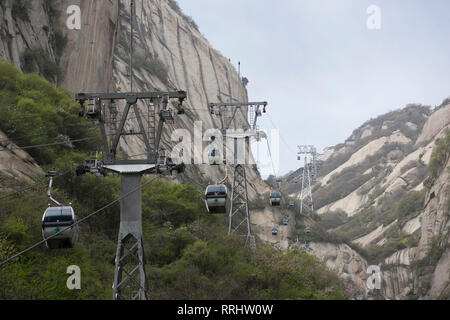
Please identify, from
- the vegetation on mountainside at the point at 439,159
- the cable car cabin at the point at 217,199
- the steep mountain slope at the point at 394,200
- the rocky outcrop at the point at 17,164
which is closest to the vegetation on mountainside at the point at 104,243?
the rocky outcrop at the point at 17,164

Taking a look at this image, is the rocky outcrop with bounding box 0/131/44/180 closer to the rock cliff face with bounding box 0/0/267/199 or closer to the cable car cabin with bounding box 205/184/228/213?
the cable car cabin with bounding box 205/184/228/213

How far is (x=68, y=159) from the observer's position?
3331 centimetres

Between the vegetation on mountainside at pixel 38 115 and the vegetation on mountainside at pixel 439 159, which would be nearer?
the vegetation on mountainside at pixel 38 115

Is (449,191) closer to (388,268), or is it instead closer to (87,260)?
(388,268)

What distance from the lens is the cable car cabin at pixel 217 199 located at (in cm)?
2655

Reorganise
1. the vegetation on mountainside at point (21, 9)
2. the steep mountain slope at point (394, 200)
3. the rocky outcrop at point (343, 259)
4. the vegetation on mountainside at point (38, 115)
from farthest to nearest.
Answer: the rocky outcrop at point (343, 259) → the steep mountain slope at point (394, 200) → the vegetation on mountainside at point (21, 9) → the vegetation on mountainside at point (38, 115)

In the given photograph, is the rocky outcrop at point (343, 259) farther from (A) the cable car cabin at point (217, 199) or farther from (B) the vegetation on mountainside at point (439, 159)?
(A) the cable car cabin at point (217, 199)

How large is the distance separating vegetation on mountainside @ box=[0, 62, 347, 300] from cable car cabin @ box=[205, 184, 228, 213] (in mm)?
3716

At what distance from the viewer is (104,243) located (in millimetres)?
30641

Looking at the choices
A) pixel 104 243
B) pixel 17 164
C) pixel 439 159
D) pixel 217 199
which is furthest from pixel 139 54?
pixel 217 199

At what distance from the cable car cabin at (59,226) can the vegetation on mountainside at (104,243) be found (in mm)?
2815

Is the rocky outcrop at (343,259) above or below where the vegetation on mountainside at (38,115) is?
below
